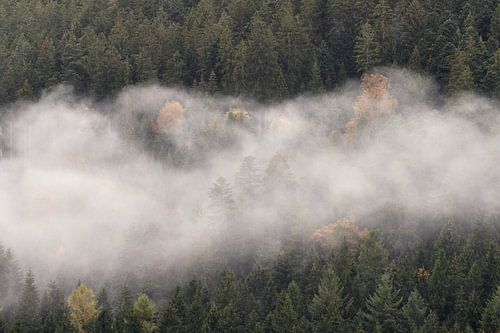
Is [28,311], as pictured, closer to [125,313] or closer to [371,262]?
[125,313]

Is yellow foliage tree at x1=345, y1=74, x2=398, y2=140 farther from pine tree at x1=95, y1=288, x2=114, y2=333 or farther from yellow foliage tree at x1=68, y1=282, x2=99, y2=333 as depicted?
yellow foliage tree at x1=68, y1=282, x2=99, y2=333

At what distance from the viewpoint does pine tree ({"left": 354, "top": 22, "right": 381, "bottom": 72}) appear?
104625 millimetres

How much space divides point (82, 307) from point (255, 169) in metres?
25.9

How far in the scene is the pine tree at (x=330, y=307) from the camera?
7200cm

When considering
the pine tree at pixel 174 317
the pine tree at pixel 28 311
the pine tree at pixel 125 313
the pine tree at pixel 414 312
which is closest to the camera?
the pine tree at pixel 414 312

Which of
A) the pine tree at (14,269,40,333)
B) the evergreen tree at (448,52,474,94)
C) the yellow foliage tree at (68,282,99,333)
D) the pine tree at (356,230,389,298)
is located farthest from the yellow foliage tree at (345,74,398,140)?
the pine tree at (14,269,40,333)

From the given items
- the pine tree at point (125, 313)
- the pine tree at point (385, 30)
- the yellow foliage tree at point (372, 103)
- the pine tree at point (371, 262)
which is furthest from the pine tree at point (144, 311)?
the pine tree at point (385, 30)

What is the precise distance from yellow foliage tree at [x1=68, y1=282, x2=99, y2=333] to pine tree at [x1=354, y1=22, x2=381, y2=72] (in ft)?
153

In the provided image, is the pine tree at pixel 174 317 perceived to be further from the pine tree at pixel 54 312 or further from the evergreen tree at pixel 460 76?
the evergreen tree at pixel 460 76

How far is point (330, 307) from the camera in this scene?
73312mm

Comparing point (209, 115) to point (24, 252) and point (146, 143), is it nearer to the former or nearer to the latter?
point (146, 143)

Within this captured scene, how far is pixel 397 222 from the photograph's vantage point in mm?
84938

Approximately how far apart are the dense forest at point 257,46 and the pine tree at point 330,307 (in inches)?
1315

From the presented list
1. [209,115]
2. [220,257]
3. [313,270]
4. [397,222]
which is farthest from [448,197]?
[209,115]
